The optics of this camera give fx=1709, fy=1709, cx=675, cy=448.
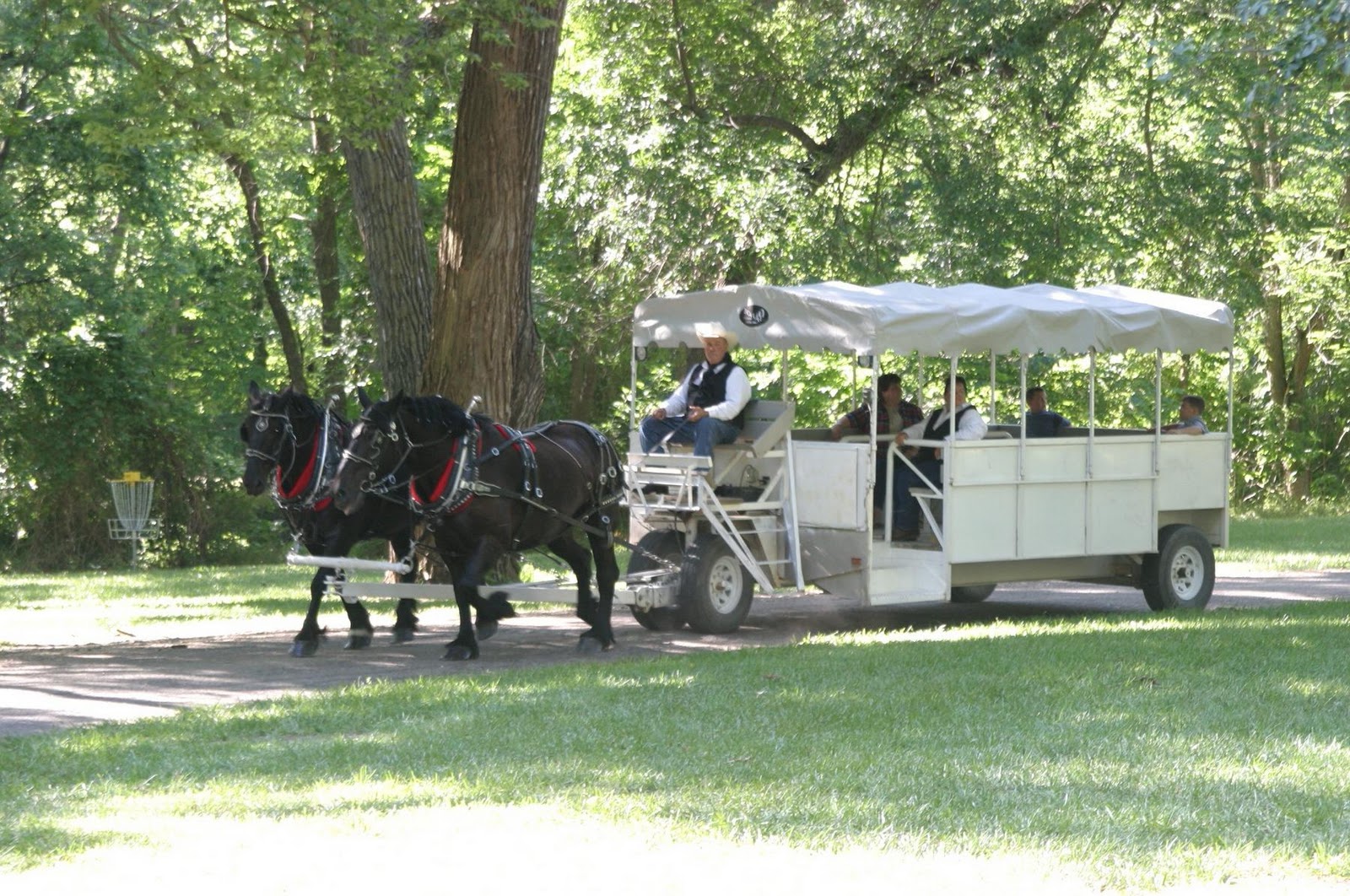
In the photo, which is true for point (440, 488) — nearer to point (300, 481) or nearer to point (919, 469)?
point (300, 481)

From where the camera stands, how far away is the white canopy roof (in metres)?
13.3

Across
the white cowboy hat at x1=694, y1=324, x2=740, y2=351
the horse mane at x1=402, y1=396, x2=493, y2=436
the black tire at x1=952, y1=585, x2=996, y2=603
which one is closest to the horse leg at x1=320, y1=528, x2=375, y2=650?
the horse mane at x1=402, y1=396, x2=493, y2=436

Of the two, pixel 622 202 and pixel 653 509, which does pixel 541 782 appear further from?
pixel 622 202

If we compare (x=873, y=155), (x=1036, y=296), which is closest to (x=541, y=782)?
(x=1036, y=296)

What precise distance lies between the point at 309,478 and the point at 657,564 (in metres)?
2.89

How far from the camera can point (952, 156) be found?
74.7 ft

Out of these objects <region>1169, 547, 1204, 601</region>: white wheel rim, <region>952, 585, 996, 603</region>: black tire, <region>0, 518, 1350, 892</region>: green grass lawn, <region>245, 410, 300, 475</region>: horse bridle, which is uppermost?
<region>245, 410, 300, 475</region>: horse bridle

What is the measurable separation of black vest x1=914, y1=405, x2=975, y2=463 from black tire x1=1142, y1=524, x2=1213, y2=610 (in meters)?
2.35

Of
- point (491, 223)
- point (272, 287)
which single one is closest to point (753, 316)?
point (491, 223)

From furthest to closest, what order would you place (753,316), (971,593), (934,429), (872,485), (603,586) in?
(971,593) < (934,429) < (753,316) < (872,485) < (603,586)

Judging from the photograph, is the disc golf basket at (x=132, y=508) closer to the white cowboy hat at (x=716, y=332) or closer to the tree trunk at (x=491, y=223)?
the tree trunk at (x=491, y=223)

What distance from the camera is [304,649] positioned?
1288cm

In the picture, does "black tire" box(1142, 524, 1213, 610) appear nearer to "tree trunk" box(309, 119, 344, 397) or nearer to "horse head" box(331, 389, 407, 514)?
"horse head" box(331, 389, 407, 514)

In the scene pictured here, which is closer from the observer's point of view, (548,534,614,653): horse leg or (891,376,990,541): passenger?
(548,534,614,653): horse leg
